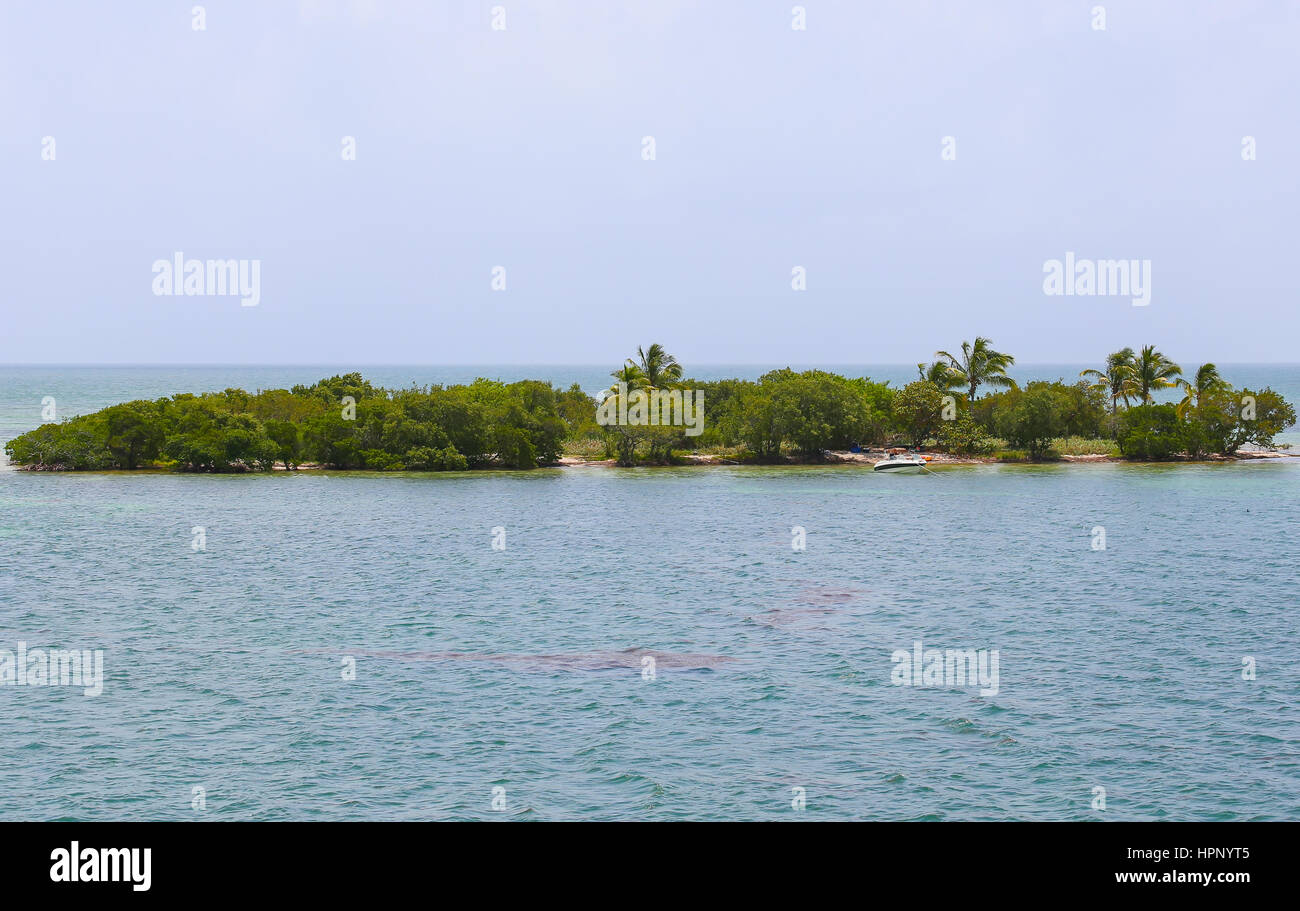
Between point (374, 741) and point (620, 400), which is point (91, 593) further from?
point (620, 400)

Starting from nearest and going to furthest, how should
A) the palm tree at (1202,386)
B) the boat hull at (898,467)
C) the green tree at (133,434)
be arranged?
the green tree at (133,434) → the boat hull at (898,467) → the palm tree at (1202,386)

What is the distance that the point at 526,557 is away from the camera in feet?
206

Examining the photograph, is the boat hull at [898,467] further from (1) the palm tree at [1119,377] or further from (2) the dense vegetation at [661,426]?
(1) the palm tree at [1119,377]

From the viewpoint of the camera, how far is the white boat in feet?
367

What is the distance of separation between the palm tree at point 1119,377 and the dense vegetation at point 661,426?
220 mm

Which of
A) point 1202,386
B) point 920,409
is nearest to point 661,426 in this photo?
point 920,409

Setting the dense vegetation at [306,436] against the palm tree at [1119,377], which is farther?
the palm tree at [1119,377]

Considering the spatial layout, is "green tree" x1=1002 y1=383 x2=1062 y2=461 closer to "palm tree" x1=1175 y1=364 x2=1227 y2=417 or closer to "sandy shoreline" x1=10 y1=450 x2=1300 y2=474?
"sandy shoreline" x1=10 y1=450 x2=1300 y2=474

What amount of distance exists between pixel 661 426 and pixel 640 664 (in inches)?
2956

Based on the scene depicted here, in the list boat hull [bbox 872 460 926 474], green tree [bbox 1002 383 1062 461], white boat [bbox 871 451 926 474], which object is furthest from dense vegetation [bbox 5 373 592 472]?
green tree [bbox 1002 383 1062 461]

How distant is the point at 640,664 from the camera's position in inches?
1521

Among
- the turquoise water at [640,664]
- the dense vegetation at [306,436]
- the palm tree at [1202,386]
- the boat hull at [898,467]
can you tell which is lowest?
the turquoise water at [640,664]

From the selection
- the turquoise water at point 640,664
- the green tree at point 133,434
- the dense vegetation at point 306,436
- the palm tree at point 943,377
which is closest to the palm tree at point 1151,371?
the palm tree at point 943,377

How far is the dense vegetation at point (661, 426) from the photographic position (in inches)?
4109
